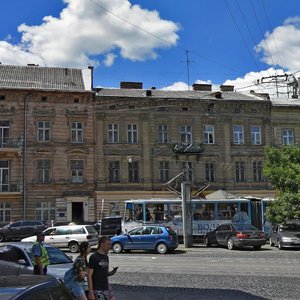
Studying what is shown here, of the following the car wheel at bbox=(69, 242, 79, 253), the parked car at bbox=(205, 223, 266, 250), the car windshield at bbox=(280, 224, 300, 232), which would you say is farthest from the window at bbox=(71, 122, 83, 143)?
the car windshield at bbox=(280, 224, 300, 232)

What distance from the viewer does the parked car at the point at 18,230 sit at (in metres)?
33.8

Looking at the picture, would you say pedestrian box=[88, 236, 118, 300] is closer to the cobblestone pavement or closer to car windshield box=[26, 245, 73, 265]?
the cobblestone pavement

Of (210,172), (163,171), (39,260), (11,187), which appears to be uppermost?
(163,171)

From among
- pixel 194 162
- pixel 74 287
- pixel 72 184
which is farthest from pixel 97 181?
pixel 74 287

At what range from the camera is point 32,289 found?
391cm

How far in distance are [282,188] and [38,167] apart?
877 inches

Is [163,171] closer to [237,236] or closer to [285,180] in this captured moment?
[285,180]

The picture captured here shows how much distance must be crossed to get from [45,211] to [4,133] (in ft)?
25.7

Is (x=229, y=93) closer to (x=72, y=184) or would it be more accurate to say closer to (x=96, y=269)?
(x=72, y=184)

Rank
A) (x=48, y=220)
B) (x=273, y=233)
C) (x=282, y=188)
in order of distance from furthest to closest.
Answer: (x=48, y=220) → (x=282, y=188) → (x=273, y=233)

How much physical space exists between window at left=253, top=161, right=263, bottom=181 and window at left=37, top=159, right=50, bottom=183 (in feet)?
64.4

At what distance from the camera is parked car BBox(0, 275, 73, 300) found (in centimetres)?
372

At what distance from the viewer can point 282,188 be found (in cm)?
→ 3219

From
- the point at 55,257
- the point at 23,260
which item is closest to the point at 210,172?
the point at 55,257
